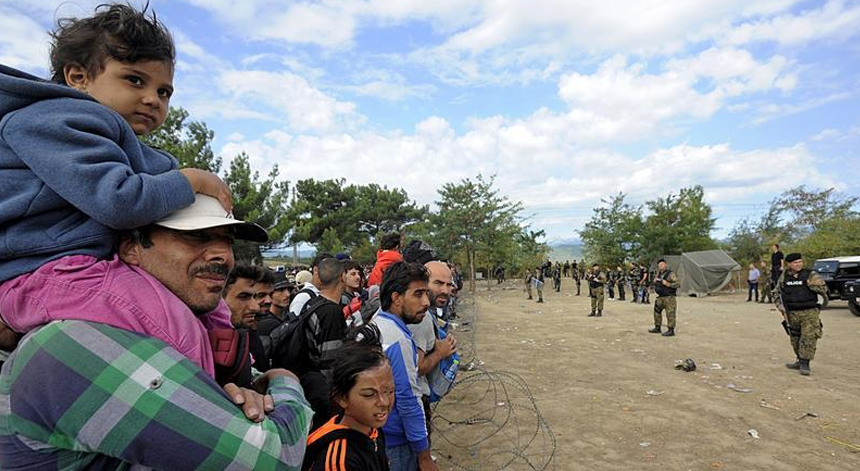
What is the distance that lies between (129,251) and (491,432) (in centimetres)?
533

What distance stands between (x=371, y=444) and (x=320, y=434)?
241 mm

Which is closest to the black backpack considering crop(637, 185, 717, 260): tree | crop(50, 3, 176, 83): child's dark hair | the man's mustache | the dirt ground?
the dirt ground

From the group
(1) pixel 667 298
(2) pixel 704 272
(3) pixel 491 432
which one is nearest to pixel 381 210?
(2) pixel 704 272

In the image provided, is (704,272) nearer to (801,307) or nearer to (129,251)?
(801,307)

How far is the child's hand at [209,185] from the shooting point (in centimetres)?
105

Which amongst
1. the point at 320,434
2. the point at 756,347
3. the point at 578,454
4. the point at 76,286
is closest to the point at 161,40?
the point at 76,286

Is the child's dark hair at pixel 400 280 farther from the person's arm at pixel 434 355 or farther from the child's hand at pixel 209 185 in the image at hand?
the child's hand at pixel 209 185

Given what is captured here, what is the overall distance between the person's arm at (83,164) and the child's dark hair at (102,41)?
26cm

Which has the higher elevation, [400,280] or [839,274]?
[839,274]

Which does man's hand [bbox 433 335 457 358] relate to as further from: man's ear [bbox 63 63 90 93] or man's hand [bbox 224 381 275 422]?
man's ear [bbox 63 63 90 93]

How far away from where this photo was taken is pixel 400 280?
3188mm

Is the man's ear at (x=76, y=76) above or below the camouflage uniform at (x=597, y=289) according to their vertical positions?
above

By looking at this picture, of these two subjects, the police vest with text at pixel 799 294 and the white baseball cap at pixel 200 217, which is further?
the police vest with text at pixel 799 294

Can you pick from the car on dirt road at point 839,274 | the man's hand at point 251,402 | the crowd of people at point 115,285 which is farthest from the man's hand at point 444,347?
the car on dirt road at point 839,274
